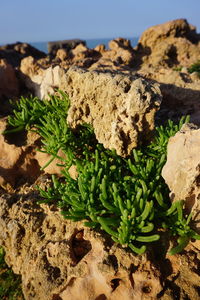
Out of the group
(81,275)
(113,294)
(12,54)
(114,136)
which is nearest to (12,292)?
(81,275)

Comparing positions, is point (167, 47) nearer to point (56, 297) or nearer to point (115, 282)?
point (115, 282)

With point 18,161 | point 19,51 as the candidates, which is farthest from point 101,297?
point 19,51

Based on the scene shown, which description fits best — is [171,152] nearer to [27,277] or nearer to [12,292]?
[27,277]

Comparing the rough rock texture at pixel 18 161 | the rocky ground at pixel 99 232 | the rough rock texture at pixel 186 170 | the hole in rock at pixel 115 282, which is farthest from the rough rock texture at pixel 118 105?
the hole in rock at pixel 115 282

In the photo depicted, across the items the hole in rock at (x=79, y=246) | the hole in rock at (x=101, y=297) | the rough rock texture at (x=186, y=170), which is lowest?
the hole in rock at (x=101, y=297)

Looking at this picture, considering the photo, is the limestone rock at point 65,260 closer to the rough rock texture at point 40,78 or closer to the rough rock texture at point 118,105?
the rough rock texture at point 118,105

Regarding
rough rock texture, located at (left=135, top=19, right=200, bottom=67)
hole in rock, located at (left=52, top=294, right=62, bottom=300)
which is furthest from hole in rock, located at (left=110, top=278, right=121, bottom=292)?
rough rock texture, located at (left=135, top=19, right=200, bottom=67)

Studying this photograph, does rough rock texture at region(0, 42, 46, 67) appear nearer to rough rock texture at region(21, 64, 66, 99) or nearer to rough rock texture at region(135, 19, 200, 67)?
rough rock texture at region(135, 19, 200, 67)
